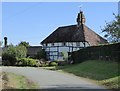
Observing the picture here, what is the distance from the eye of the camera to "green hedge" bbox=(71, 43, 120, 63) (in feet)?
128

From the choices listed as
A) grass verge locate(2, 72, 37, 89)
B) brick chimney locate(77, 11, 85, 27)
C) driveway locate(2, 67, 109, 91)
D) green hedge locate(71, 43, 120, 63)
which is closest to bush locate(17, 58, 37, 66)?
green hedge locate(71, 43, 120, 63)

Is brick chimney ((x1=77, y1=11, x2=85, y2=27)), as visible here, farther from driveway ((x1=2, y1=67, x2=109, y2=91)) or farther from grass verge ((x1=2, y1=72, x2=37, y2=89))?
grass verge ((x1=2, y1=72, x2=37, y2=89))

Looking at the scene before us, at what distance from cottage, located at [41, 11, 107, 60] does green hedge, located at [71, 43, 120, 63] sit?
1508cm

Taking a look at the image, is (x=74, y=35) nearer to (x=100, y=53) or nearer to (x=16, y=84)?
(x=100, y=53)

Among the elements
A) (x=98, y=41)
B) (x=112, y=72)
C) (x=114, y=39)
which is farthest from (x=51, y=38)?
(x=112, y=72)

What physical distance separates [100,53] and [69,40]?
35951 mm

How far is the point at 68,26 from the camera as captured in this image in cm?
8894

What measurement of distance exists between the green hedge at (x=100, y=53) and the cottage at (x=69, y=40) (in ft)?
49.5

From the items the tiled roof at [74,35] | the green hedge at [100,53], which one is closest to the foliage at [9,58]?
the green hedge at [100,53]

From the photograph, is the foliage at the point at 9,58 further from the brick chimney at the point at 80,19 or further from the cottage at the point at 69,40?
the brick chimney at the point at 80,19

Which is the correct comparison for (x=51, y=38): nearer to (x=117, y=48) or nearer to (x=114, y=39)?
(x=114, y=39)

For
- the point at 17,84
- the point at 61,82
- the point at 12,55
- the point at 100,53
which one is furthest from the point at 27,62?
the point at 17,84

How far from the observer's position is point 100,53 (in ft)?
155

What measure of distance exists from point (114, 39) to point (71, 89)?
118ft
